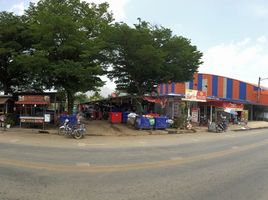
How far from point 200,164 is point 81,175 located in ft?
16.7

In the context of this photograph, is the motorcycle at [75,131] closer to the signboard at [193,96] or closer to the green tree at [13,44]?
the green tree at [13,44]

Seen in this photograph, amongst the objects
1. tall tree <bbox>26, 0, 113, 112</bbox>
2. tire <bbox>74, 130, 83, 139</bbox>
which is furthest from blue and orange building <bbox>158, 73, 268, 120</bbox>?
tire <bbox>74, 130, 83, 139</bbox>

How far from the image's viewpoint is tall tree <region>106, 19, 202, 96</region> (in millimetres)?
35844

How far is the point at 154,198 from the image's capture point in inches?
330

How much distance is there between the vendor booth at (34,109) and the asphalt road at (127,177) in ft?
53.7

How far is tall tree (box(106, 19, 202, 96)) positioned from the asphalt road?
2101 cm

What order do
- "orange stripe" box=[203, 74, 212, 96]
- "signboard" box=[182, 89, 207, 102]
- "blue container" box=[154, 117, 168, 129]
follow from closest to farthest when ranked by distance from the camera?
"blue container" box=[154, 117, 168, 129] → "signboard" box=[182, 89, 207, 102] → "orange stripe" box=[203, 74, 212, 96]

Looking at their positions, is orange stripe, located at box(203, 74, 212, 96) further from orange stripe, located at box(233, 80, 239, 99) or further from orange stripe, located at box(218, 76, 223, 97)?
orange stripe, located at box(233, 80, 239, 99)

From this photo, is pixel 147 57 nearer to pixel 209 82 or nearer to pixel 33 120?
pixel 33 120

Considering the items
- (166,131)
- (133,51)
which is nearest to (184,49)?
(133,51)

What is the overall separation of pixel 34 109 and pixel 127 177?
24.5 m

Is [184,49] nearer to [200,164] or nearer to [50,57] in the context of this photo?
[50,57]

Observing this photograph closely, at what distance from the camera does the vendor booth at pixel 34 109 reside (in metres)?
32.0

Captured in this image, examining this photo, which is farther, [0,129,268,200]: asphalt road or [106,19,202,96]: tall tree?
[106,19,202,96]: tall tree
